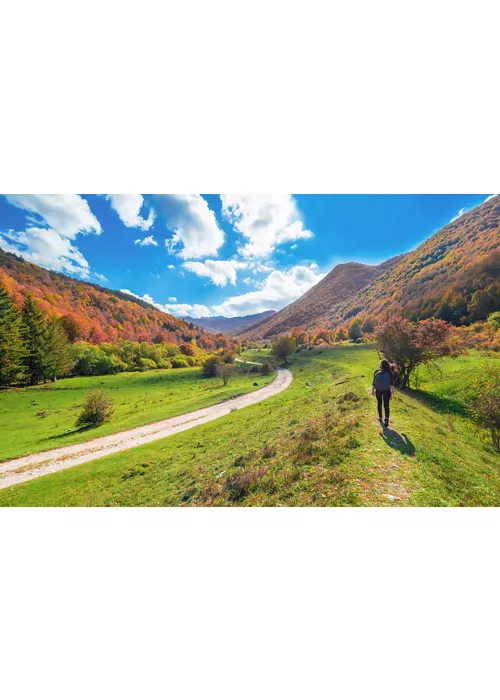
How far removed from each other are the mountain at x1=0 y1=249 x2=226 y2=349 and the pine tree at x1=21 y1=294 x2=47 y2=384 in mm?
19775

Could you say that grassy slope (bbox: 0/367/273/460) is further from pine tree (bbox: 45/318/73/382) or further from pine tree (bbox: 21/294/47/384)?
pine tree (bbox: 21/294/47/384)

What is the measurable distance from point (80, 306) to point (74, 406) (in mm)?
57599

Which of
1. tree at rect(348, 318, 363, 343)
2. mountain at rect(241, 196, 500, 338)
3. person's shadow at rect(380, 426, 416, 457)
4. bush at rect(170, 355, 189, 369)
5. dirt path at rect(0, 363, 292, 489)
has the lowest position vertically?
dirt path at rect(0, 363, 292, 489)

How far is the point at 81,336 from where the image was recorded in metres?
54.3

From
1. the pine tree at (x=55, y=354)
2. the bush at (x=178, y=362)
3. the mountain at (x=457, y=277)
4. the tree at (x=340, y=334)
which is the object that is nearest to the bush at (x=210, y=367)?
the bush at (x=178, y=362)

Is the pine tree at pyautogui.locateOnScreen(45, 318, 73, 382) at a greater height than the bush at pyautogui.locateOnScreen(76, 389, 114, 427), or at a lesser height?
greater

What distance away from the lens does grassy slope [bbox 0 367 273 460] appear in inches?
690

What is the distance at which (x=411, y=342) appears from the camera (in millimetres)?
14461

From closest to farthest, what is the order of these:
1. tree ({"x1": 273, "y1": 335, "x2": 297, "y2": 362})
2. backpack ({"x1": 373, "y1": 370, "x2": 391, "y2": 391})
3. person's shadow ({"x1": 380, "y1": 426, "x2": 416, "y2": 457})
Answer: person's shadow ({"x1": 380, "y1": 426, "x2": 416, "y2": 457})
backpack ({"x1": 373, "y1": 370, "x2": 391, "y2": 391})
tree ({"x1": 273, "y1": 335, "x2": 297, "y2": 362})

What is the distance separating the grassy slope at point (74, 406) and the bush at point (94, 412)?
0.79 metres

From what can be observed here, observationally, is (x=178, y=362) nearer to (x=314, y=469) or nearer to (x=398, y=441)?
(x=314, y=469)

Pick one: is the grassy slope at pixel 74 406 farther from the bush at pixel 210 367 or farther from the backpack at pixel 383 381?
the backpack at pixel 383 381

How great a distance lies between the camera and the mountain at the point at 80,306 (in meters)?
56.8

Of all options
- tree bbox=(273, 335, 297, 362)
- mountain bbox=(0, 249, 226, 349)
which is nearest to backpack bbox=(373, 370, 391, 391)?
tree bbox=(273, 335, 297, 362)
